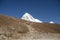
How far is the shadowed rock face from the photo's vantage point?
82.7 feet

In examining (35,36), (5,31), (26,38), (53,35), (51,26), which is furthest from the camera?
(51,26)

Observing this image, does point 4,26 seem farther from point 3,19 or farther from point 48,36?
point 48,36

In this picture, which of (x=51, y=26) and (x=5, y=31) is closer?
(x=5, y=31)

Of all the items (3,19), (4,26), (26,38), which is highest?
(3,19)

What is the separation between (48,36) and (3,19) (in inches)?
312

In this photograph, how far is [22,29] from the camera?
28.1 metres

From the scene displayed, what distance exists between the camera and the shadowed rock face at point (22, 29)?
2521cm

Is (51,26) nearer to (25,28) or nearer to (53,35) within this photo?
(53,35)

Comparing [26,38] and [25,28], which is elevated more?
[25,28]

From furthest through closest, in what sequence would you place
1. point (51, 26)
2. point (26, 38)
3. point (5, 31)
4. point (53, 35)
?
1. point (51, 26)
2. point (53, 35)
3. point (26, 38)
4. point (5, 31)

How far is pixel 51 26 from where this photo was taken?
1305 inches

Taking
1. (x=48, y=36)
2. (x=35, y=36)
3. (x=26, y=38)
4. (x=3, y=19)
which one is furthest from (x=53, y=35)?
(x=3, y=19)

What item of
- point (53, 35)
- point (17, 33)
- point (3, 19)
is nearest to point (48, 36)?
point (53, 35)

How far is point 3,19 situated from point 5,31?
15.2 ft
